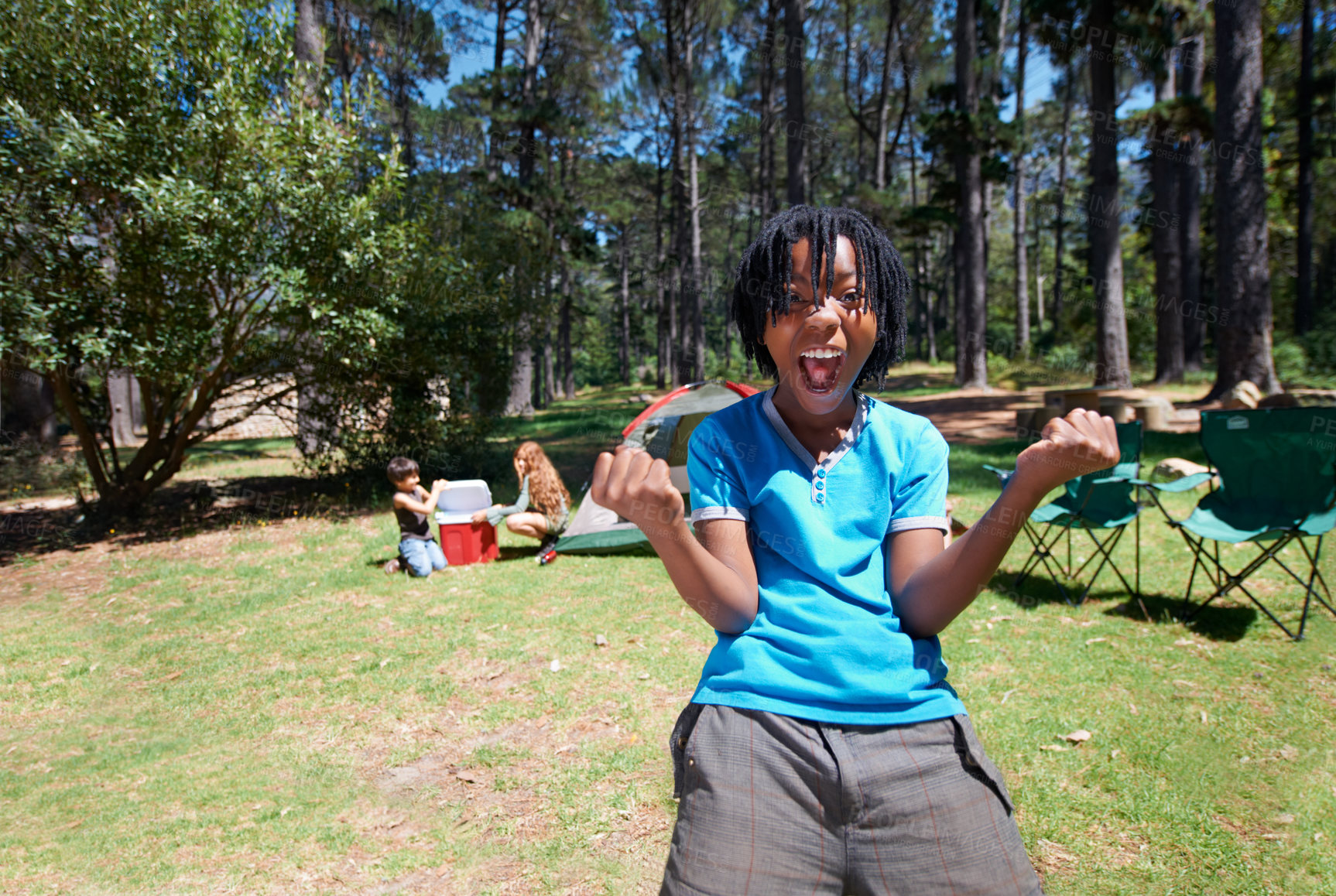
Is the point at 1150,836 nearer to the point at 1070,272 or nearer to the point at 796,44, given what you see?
the point at 796,44

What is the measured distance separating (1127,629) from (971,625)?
85 cm

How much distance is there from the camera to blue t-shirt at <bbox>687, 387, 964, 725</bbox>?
4.08ft

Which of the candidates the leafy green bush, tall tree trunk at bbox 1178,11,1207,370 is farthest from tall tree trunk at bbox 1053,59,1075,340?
the leafy green bush

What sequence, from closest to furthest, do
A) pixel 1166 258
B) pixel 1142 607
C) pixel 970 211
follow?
pixel 1142 607
pixel 1166 258
pixel 970 211

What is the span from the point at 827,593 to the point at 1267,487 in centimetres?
480

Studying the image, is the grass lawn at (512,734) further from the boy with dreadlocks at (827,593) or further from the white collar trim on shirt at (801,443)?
the white collar trim on shirt at (801,443)

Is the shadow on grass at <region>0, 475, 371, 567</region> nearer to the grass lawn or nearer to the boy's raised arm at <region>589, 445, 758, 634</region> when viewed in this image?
the grass lawn

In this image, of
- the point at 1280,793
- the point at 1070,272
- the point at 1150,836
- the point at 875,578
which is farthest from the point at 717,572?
the point at 1070,272

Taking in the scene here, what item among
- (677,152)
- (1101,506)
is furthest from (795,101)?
(677,152)

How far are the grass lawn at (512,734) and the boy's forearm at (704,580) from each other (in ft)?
5.97

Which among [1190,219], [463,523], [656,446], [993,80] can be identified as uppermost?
[993,80]

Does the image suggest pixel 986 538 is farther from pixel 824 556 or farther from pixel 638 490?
pixel 638 490

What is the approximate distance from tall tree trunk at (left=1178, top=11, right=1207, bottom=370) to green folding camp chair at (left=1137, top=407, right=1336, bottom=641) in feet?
46.1

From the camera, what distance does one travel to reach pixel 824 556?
1.31 m
